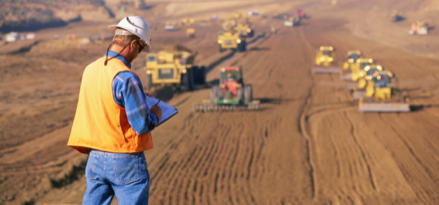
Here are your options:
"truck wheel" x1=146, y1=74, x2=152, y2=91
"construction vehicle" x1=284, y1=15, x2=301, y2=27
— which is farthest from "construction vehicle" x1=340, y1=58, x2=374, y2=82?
"construction vehicle" x1=284, y1=15, x2=301, y2=27

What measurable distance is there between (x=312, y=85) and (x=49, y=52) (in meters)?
20.0

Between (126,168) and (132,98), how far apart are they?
1.33 feet

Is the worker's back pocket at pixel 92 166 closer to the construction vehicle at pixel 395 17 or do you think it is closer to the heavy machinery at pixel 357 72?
the heavy machinery at pixel 357 72

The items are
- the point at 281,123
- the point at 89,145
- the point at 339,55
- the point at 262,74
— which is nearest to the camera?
the point at 89,145

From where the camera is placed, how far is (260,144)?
436 inches

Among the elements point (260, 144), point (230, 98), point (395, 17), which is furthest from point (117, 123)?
point (395, 17)

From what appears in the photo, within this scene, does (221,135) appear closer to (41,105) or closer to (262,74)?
(41,105)

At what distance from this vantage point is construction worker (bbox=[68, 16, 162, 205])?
2350mm

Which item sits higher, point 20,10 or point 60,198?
point 20,10

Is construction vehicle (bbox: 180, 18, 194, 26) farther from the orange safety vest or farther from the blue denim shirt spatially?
the blue denim shirt

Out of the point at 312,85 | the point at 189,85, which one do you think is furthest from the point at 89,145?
the point at 312,85

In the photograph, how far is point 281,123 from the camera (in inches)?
528

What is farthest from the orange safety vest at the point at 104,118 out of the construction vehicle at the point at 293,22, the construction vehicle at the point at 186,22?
the construction vehicle at the point at 186,22

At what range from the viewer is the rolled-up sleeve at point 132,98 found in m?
2.30
